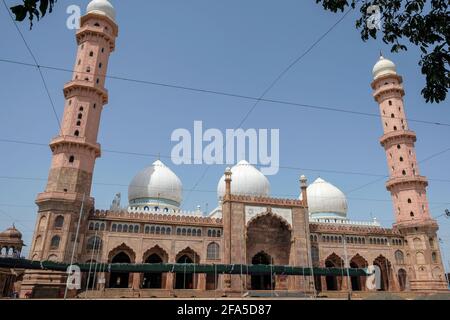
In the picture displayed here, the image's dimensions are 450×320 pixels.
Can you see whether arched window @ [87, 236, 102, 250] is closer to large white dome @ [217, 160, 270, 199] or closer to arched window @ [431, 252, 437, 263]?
large white dome @ [217, 160, 270, 199]

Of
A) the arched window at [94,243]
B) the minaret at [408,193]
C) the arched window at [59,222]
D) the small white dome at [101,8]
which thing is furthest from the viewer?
the minaret at [408,193]

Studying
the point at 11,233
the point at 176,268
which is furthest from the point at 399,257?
the point at 11,233

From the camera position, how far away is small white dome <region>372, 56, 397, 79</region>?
38.2 m

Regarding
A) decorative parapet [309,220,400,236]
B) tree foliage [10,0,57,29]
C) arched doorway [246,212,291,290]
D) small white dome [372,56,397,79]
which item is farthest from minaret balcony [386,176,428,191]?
tree foliage [10,0,57,29]

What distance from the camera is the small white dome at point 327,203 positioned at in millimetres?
40000

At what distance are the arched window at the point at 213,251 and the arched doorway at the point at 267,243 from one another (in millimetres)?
3144

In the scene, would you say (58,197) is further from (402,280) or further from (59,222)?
(402,280)

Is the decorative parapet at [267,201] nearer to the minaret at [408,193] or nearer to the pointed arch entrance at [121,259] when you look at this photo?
the pointed arch entrance at [121,259]

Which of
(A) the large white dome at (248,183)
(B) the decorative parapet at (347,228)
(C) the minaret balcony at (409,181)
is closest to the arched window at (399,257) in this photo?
(B) the decorative parapet at (347,228)

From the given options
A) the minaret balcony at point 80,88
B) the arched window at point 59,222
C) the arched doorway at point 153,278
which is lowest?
the arched doorway at point 153,278

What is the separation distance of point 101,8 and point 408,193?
35.8 meters

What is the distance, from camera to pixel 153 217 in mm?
28688

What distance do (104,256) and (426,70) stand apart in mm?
26378
